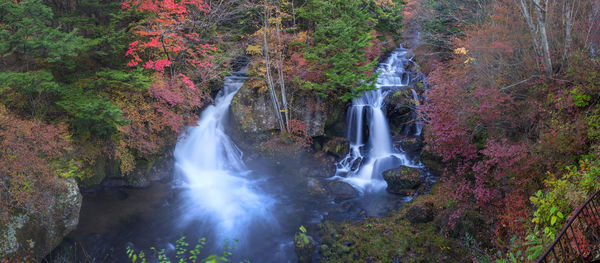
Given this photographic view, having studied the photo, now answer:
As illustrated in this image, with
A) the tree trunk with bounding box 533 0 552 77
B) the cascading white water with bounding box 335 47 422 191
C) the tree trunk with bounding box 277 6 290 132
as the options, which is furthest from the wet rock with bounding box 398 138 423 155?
the tree trunk with bounding box 533 0 552 77

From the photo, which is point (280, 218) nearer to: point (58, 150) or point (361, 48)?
point (58, 150)

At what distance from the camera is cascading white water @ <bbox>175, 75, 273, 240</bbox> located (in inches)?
475

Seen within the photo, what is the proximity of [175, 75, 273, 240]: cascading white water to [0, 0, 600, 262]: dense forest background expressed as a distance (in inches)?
72.9

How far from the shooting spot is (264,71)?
53.7 ft

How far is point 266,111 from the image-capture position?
56.0ft

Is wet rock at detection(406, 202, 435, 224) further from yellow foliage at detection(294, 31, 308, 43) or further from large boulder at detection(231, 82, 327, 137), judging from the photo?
yellow foliage at detection(294, 31, 308, 43)

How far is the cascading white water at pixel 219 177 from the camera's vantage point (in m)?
12.1

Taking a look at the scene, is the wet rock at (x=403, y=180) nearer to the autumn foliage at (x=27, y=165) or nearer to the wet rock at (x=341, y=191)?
the wet rock at (x=341, y=191)

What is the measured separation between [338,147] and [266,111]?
15.4ft

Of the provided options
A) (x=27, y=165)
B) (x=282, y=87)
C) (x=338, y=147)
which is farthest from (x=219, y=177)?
(x=27, y=165)

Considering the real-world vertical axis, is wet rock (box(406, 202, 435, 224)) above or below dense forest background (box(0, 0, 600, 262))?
below

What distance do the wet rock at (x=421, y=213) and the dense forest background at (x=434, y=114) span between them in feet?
0.74

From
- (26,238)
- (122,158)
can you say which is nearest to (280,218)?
(122,158)

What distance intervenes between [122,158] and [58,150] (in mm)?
2742
